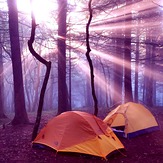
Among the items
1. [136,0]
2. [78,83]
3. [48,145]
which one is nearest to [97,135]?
[48,145]

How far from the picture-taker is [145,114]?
12234 millimetres

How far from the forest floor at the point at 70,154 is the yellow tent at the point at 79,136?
251 millimetres

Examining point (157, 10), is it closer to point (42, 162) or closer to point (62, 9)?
point (62, 9)

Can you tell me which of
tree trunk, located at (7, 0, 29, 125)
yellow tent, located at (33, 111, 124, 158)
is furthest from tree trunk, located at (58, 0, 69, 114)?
yellow tent, located at (33, 111, 124, 158)

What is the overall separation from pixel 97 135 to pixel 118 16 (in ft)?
42.6

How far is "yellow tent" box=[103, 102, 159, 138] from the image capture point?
36.7 ft

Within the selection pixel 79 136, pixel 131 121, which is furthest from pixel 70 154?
pixel 131 121

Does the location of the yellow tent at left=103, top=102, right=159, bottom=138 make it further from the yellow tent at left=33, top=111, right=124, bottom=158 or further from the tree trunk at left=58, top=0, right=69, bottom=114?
the tree trunk at left=58, top=0, right=69, bottom=114

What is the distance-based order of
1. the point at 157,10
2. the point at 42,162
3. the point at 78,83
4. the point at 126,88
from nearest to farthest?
the point at 42,162 < the point at 126,88 < the point at 157,10 < the point at 78,83

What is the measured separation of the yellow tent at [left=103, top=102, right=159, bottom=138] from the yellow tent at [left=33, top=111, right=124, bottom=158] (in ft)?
5.44

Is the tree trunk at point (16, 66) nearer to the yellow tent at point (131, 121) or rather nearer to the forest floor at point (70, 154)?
the forest floor at point (70, 154)

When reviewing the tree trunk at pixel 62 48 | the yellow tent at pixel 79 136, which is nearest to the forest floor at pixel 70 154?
the yellow tent at pixel 79 136

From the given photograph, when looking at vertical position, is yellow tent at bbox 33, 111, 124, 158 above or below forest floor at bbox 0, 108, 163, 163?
above

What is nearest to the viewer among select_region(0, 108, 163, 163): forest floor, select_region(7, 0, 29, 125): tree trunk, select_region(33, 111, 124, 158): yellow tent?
select_region(0, 108, 163, 163): forest floor
